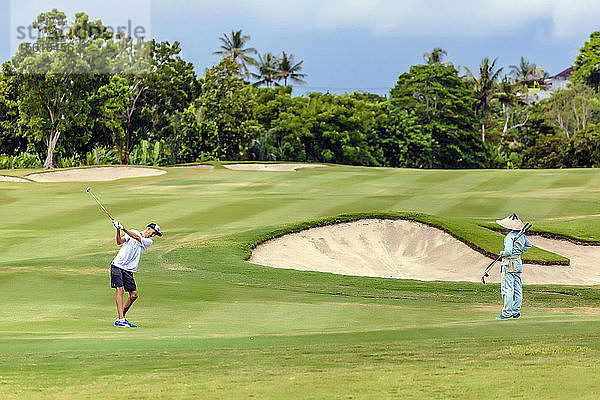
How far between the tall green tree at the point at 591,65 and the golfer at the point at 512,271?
389ft

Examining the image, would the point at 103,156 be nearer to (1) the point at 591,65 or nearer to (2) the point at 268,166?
(2) the point at 268,166

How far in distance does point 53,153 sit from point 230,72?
21903mm

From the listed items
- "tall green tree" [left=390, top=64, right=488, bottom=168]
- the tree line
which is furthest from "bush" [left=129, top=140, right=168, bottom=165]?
"tall green tree" [left=390, top=64, right=488, bottom=168]

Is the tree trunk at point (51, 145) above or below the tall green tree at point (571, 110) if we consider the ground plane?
below

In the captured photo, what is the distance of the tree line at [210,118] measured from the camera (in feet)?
213

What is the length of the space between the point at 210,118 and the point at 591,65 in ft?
226

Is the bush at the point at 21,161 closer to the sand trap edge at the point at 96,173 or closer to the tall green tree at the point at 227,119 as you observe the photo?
the sand trap edge at the point at 96,173

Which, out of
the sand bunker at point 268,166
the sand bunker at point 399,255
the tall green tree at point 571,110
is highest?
the tall green tree at point 571,110

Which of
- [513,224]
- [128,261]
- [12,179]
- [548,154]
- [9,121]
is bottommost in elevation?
[12,179]

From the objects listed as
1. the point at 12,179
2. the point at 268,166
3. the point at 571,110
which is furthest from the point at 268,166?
the point at 571,110

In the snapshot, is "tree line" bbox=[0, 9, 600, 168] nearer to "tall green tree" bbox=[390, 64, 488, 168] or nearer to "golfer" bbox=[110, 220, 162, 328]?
"tall green tree" bbox=[390, 64, 488, 168]

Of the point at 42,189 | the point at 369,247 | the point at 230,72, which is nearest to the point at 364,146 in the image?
the point at 230,72

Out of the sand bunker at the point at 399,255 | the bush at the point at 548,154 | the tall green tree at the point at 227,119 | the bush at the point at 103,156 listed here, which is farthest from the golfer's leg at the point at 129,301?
the bush at the point at 548,154

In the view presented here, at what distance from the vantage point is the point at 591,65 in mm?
126438
